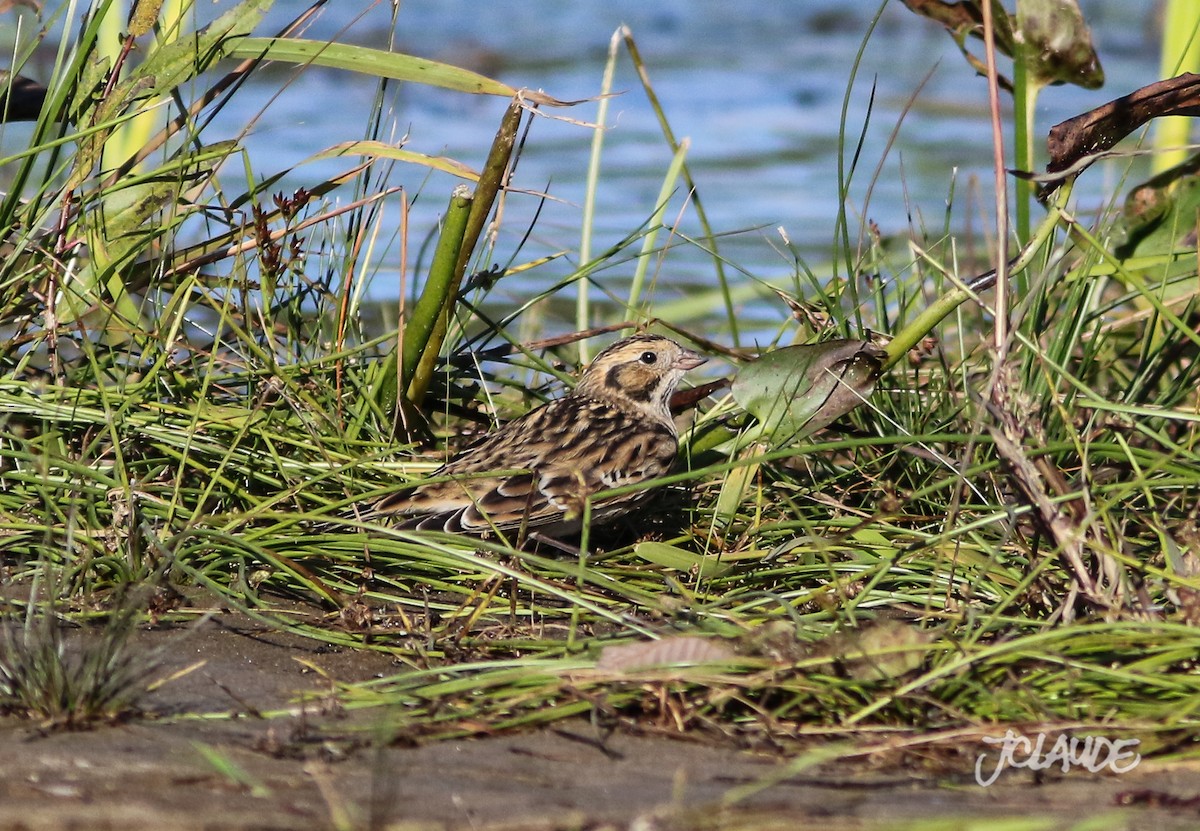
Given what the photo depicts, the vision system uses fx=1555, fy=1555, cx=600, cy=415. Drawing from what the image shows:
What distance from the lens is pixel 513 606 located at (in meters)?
3.79

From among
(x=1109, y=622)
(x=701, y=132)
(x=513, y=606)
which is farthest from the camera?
(x=701, y=132)

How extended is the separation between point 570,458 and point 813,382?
2.81ft

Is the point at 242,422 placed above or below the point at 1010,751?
above

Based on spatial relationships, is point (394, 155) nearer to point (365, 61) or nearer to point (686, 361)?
point (365, 61)

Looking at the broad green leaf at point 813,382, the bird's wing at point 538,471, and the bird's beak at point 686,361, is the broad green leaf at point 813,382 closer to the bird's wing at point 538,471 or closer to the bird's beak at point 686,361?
the bird's wing at point 538,471

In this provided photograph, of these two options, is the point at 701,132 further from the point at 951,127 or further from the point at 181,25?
the point at 181,25

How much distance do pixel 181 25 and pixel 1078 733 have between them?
3512 mm

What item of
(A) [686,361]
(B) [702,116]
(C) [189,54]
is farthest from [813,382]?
(B) [702,116]

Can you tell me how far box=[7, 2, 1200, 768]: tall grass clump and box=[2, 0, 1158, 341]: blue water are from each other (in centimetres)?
126

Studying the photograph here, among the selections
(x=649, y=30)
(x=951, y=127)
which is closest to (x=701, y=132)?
(x=951, y=127)

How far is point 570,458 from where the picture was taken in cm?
481

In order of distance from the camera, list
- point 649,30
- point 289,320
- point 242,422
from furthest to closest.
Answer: point 649,30 < point 289,320 < point 242,422

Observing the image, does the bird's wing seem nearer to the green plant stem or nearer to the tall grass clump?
the tall grass clump

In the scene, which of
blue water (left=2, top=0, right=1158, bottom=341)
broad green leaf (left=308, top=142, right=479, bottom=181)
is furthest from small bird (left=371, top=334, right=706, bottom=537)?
blue water (left=2, top=0, right=1158, bottom=341)
